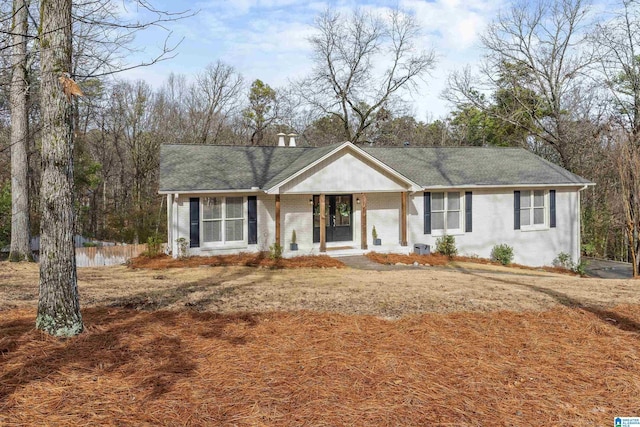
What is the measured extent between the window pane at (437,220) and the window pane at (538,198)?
14.3ft

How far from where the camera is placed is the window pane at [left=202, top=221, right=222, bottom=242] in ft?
48.6

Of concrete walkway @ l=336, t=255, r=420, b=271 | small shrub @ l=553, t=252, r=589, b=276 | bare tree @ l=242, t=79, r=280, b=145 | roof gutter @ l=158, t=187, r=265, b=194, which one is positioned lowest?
small shrub @ l=553, t=252, r=589, b=276

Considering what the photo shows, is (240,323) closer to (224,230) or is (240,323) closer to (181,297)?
(181,297)

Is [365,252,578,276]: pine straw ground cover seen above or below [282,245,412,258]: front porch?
below

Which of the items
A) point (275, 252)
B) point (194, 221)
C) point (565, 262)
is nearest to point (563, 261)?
point (565, 262)

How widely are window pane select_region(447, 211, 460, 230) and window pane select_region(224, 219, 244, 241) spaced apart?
832 centimetres

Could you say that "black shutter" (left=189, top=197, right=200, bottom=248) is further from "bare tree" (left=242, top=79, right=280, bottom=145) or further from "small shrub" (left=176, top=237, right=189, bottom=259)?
"bare tree" (left=242, top=79, right=280, bottom=145)

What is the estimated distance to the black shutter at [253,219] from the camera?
1511 cm

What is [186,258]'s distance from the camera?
1412 centimetres

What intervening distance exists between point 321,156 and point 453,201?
612cm

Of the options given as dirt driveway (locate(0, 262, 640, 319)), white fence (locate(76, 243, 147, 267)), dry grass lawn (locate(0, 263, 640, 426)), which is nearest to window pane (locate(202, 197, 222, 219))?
white fence (locate(76, 243, 147, 267))

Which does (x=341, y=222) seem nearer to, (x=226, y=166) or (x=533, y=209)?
(x=226, y=166)

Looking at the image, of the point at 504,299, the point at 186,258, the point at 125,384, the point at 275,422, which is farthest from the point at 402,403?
the point at 186,258

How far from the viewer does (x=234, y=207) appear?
1523 cm
